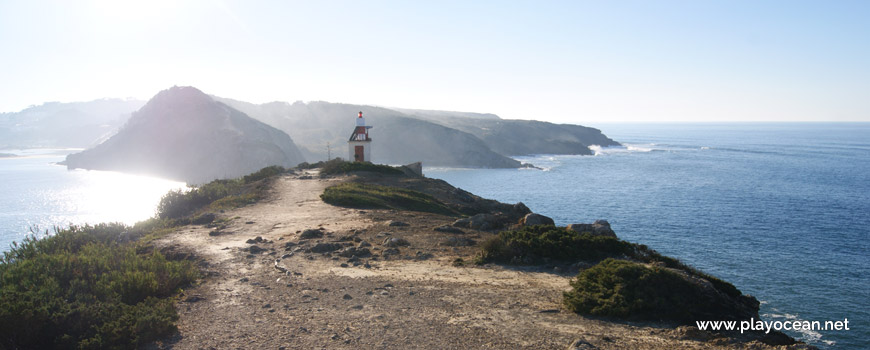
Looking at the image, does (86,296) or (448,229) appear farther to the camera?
(448,229)

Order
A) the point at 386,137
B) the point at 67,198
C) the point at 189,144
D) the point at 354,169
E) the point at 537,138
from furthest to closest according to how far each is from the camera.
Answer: the point at 537,138
the point at 386,137
the point at 189,144
the point at 67,198
the point at 354,169

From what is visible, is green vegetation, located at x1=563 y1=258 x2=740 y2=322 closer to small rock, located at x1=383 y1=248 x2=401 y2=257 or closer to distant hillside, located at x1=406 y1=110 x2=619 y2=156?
small rock, located at x1=383 y1=248 x2=401 y2=257

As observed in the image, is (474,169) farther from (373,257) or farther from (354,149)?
(373,257)

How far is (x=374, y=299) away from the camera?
8375mm

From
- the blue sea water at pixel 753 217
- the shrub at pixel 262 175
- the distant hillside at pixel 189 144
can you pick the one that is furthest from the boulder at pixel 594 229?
the distant hillside at pixel 189 144

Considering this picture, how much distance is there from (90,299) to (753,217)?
1939 inches

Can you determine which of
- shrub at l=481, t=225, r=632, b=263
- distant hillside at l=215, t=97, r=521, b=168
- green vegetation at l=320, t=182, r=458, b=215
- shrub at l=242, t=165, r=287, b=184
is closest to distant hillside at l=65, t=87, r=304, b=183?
distant hillside at l=215, t=97, r=521, b=168

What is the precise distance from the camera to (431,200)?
2225cm

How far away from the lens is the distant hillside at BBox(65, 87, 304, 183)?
82.8 m

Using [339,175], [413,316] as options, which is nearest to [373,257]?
[413,316]

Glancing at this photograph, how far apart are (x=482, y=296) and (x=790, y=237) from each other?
36793mm

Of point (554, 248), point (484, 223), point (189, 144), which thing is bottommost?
point (484, 223)

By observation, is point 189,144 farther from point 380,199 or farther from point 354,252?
point 354,252

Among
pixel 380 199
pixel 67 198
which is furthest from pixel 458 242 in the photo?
pixel 67 198
